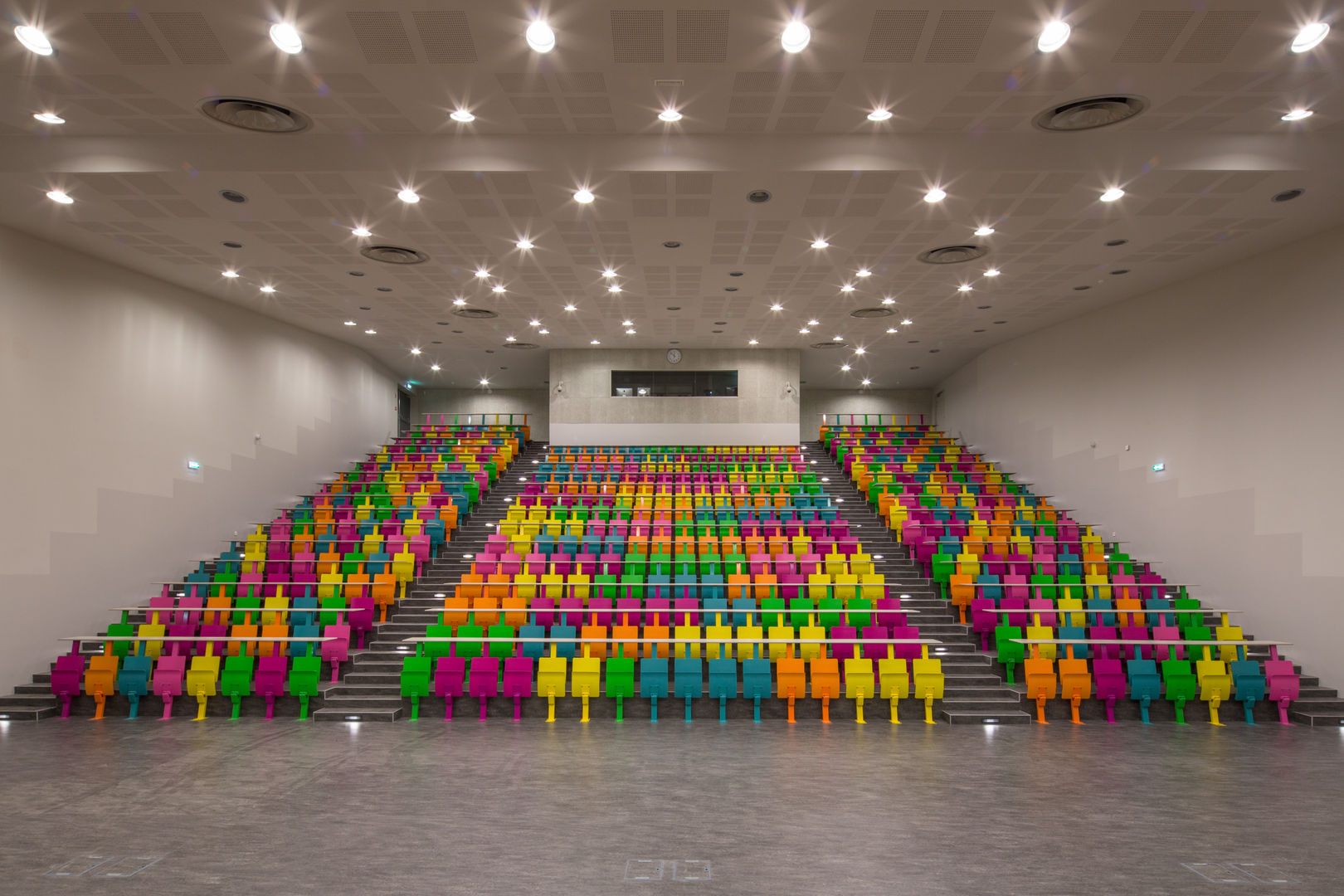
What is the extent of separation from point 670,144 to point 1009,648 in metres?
6.18

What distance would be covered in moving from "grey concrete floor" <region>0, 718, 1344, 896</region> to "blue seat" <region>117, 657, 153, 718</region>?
24.6 inches

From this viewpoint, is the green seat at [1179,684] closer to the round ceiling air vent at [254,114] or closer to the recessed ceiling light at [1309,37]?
the recessed ceiling light at [1309,37]

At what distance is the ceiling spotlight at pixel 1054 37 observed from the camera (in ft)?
17.9

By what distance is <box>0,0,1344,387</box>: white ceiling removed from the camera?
5.56m

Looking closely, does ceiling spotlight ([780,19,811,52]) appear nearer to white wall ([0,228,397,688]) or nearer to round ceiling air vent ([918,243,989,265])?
round ceiling air vent ([918,243,989,265])

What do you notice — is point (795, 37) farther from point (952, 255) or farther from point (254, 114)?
point (952, 255)

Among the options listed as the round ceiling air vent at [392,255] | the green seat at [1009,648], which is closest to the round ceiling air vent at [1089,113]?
the green seat at [1009,648]

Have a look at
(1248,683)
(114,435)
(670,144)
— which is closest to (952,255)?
(670,144)

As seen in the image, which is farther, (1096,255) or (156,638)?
(1096,255)

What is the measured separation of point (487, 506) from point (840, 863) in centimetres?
1100

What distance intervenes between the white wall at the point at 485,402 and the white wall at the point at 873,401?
25.8ft

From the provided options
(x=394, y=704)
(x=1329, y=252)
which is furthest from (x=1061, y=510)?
(x=394, y=704)

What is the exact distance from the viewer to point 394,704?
25.2ft

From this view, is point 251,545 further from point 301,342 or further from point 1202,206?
point 1202,206
